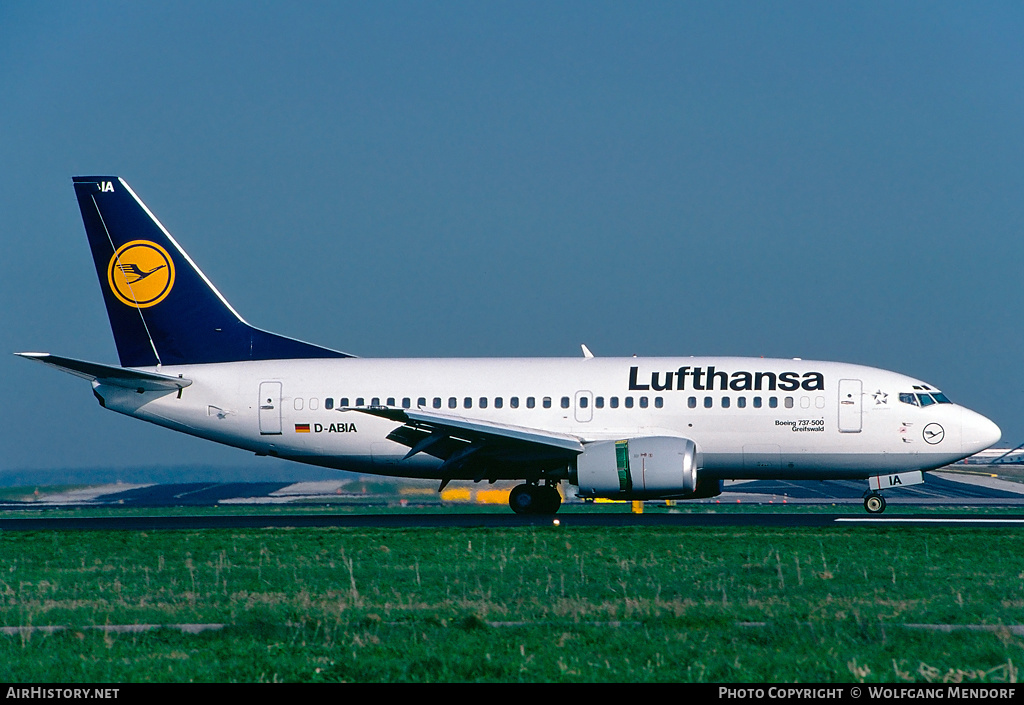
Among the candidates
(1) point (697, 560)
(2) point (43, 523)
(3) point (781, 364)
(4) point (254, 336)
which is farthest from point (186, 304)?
(1) point (697, 560)

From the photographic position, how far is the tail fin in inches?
1363

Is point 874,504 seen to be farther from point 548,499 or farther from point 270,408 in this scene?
point 270,408

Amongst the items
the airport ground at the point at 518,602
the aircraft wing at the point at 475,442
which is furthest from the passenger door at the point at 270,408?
the airport ground at the point at 518,602

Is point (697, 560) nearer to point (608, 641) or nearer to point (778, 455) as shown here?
point (608, 641)

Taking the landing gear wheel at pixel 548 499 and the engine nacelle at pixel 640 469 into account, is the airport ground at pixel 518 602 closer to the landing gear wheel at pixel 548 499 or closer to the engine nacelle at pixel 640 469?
the engine nacelle at pixel 640 469

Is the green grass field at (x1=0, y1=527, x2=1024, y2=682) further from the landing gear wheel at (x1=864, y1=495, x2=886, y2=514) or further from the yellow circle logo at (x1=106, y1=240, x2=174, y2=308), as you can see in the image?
the yellow circle logo at (x1=106, y1=240, x2=174, y2=308)

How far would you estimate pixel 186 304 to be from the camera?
1371 inches

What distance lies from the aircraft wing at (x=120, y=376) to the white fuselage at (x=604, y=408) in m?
0.24

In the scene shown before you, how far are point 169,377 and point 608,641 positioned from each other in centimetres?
2374

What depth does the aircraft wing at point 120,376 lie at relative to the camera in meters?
31.5

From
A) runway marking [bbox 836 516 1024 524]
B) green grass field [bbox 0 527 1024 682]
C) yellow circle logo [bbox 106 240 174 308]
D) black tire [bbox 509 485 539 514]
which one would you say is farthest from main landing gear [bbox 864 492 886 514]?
yellow circle logo [bbox 106 240 174 308]

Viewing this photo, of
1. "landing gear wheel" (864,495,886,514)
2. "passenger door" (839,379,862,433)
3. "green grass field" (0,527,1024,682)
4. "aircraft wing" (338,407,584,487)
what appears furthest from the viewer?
"landing gear wheel" (864,495,886,514)

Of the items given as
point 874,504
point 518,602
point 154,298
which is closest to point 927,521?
point 874,504

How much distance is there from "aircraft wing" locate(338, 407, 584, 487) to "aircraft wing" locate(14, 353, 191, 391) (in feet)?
20.6
